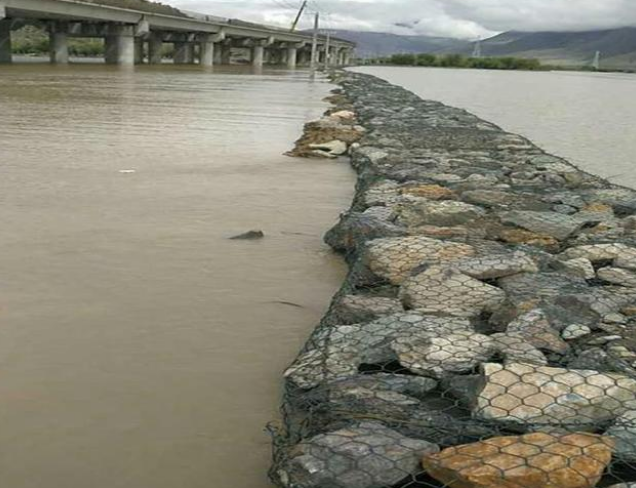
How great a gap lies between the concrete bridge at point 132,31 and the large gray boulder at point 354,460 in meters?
42.6

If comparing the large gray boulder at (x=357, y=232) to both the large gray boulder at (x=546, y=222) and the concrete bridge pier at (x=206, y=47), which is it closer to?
the large gray boulder at (x=546, y=222)

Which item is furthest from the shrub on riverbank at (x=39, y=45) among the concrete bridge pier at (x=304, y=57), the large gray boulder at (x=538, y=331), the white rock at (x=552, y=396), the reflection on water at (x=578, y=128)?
the white rock at (x=552, y=396)

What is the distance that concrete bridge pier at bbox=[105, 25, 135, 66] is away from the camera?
5765cm

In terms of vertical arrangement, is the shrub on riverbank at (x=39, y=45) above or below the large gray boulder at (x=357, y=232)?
above

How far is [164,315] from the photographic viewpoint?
14.0ft

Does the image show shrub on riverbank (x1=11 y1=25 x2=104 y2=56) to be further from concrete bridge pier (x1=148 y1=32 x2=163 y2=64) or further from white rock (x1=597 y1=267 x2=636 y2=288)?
white rock (x1=597 y1=267 x2=636 y2=288)

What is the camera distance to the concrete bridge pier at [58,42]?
54.8 meters

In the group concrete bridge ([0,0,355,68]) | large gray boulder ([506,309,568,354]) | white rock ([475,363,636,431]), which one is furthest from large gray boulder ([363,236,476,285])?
concrete bridge ([0,0,355,68])

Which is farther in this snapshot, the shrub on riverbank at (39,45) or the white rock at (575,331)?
the shrub on riverbank at (39,45)

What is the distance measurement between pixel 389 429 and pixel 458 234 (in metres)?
3.39

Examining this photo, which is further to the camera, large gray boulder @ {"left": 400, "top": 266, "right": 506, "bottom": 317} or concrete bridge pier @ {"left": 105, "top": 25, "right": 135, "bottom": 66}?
concrete bridge pier @ {"left": 105, "top": 25, "right": 135, "bottom": 66}

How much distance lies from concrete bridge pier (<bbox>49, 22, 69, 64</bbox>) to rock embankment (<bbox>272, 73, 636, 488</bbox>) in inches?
2117

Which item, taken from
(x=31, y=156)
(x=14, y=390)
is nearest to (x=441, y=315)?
(x=14, y=390)

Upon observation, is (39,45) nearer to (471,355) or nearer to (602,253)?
(602,253)
